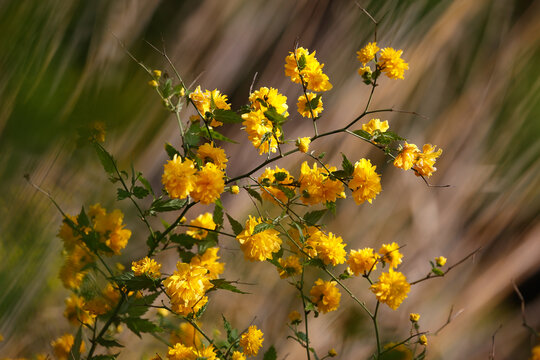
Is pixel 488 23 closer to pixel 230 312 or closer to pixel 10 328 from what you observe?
pixel 230 312

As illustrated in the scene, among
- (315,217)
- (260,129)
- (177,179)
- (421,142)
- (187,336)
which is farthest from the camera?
(421,142)

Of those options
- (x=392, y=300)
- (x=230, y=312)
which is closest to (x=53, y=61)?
(x=392, y=300)

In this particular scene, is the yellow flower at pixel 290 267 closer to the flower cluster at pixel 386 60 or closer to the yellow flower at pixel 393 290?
the yellow flower at pixel 393 290

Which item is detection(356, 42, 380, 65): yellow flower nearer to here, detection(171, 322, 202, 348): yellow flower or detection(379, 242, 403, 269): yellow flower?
detection(379, 242, 403, 269): yellow flower

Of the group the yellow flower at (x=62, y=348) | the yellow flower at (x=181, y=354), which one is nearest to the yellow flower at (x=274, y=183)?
the yellow flower at (x=181, y=354)

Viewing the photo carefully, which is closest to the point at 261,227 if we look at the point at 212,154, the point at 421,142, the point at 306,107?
the point at 212,154


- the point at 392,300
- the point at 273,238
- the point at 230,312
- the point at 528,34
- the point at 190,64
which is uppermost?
the point at 528,34

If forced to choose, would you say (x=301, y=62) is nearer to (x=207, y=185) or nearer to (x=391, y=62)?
(x=391, y=62)

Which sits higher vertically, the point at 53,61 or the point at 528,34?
the point at 528,34
